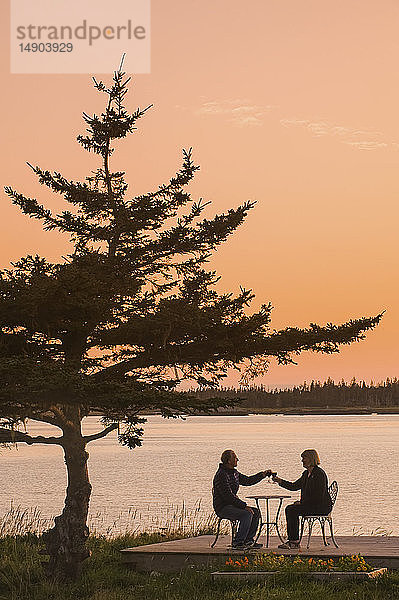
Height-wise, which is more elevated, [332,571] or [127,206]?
[127,206]

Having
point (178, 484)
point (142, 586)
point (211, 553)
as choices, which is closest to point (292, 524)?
point (211, 553)

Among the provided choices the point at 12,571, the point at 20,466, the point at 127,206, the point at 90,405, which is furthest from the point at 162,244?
the point at 20,466

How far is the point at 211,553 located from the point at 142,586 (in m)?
1.07

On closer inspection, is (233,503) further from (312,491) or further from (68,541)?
(68,541)

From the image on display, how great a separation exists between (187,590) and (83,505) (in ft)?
11.4

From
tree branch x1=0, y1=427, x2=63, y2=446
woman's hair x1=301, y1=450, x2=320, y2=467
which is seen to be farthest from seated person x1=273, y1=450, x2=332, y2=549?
tree branch x1=0, y1=427, x2=63, y2=446

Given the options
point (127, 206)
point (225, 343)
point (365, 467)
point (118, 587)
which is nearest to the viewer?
point (118, 587)

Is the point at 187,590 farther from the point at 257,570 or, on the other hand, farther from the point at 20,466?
the point at 20,466

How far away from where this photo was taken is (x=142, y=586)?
1348 cm

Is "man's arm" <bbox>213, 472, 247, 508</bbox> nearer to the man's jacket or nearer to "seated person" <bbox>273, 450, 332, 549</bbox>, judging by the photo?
the man's jacket

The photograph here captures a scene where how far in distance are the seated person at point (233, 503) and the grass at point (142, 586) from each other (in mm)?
925

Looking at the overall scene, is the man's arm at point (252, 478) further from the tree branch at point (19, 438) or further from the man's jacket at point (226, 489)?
the tree branch at point (19, 438)

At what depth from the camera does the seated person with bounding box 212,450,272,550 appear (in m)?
14.0

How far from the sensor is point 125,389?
14.6 m
